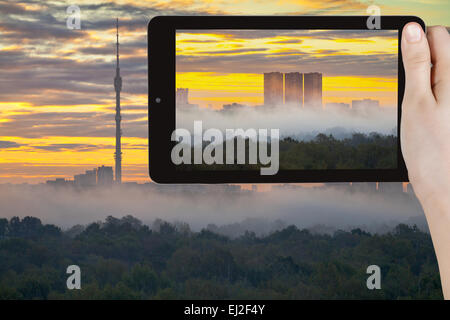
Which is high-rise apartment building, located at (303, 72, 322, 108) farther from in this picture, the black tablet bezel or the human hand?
the human hand

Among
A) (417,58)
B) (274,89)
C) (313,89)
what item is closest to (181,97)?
(274,89)

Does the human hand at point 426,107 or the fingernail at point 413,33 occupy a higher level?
the fingernail at point 413,33

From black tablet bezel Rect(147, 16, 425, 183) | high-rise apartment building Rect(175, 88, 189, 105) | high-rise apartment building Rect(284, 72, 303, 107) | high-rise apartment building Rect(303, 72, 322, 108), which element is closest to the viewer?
black tablet bezel Rect(147, 16, 425, 183)

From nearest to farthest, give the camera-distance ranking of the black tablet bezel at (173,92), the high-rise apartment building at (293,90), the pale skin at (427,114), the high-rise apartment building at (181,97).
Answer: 1. the pale skin at (427,114)
2. the black tablet bezel at (173,92)
3. the high-rise apartment building at (181,97)
4. the high-rise apartment building at (293,90)

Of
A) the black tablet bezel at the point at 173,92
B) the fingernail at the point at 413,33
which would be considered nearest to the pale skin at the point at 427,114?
the fingernail at the point at 413,33

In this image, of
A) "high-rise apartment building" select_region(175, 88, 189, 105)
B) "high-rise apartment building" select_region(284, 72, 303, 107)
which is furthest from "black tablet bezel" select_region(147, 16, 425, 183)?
"high-rise apartment building" select_region(284, 72, 303, 107)

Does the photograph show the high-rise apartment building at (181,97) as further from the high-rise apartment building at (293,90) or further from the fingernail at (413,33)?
the fingernail at (413,33)

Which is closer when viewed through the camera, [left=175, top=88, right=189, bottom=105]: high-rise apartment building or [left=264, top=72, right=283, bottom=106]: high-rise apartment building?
[left=175, top=88, right=189, bottom=105]: high-rise apartment building

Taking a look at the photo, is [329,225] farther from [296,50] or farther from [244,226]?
[296,50]
